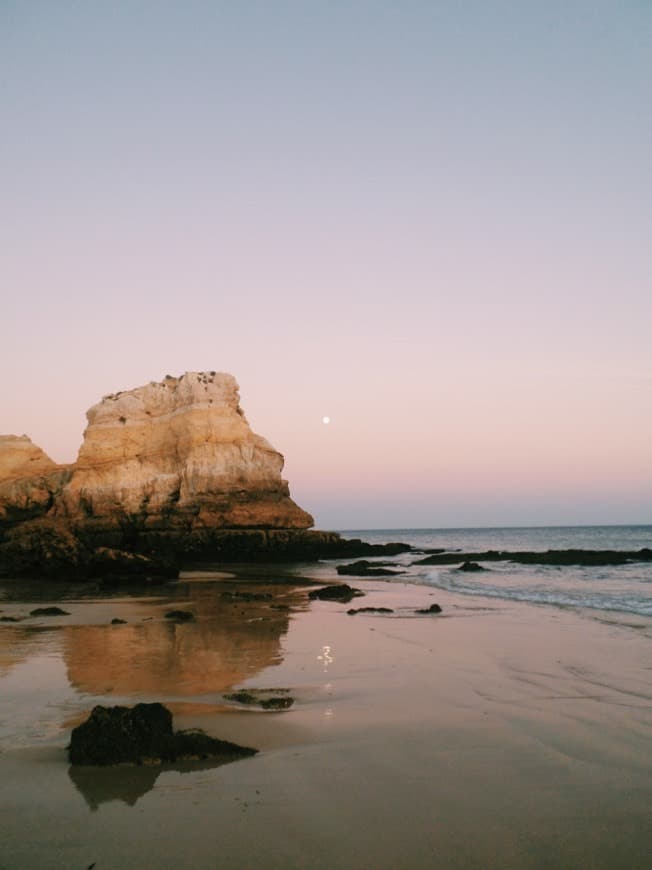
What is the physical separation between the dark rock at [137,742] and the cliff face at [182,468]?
39110 millimetres

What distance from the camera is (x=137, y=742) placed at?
16.3 ft

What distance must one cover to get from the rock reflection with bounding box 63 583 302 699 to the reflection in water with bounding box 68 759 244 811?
264 cm

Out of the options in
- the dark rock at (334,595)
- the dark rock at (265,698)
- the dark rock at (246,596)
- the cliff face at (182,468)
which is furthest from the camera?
the cliff face at (182,468)

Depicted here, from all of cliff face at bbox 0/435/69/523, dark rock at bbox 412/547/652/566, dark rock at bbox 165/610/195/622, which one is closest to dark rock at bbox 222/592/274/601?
dark rock at bbox 165/610/195/622

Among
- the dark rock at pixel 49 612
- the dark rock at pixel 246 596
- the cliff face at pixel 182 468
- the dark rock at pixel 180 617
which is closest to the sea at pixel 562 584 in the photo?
the dark rock at pixel 246 596

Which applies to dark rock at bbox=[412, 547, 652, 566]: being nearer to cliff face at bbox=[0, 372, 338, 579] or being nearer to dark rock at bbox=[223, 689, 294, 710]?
cliff face at bbox=[0, 372, 338, 579]

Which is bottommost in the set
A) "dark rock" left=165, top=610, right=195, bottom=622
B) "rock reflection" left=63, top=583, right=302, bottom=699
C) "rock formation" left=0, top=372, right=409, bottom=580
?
"dark rock" left=165, top=610, right=195, bottom=622

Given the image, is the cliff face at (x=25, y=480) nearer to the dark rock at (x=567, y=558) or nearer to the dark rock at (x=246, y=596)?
the dark rock at (x=567, y=558)

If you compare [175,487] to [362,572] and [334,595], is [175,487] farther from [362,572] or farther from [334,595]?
[334,595]

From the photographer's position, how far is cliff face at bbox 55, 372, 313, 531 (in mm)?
44438

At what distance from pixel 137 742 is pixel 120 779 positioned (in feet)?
1.47

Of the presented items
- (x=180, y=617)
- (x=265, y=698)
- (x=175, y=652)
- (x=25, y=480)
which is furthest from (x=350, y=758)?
(x=25, y=480)

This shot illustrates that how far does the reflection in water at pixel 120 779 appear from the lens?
13.9 ft

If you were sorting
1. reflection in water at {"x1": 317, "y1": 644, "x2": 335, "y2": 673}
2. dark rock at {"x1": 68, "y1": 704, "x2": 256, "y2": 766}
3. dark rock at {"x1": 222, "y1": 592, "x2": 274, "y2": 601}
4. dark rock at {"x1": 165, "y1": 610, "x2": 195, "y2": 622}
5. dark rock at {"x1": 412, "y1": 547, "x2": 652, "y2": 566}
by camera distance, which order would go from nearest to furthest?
1. dark rock at {"x1": 68, "y1": 704, "x2": 256, "y2": 766}
2. reflection in water at {"x1": 317, "y1": 644, "x2": 335, "y2": 673}
3. dark rock at {"x1": 165, "y1": 610, "x2": 195, "y2": 622}
4. dark rock at {"x1": 222, "y1": 592, "x2": 274, "y2": 601}
5. dark rock at {"x1": 412, "y1": 547, "x2": 652, "y2": 566}
